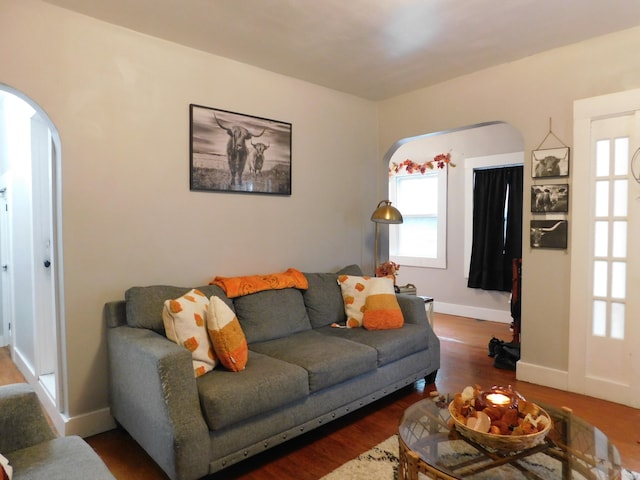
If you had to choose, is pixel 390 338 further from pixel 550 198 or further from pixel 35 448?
pixel 35 448

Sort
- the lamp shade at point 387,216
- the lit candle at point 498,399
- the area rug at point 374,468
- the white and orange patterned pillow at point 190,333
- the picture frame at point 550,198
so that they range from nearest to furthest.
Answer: the lit candle at point 498,399, the area rug at point 374,468, the white and orange patterned pillow at point 190,333, the picture frame at point 550,198, the lamp shade at point 387,216

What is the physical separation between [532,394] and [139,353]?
279 cm

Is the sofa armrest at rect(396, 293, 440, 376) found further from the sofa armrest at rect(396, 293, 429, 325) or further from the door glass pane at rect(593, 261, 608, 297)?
the door glass pane at rect(593, 261, 608, 297)

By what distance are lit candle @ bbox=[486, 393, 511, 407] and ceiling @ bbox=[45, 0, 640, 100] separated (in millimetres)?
2133

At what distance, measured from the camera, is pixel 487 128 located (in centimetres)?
525

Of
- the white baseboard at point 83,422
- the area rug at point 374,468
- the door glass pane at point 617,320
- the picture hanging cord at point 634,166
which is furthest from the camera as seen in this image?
the door glass pane at point 617,320

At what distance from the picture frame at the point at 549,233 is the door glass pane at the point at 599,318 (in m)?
0.47

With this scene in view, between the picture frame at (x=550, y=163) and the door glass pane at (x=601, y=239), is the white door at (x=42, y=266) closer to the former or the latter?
the picture frame at (x=550, y=163)

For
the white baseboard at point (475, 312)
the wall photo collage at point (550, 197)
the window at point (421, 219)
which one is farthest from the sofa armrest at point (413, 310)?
the window at point (421, 219)

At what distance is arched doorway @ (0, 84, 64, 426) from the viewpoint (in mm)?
2574

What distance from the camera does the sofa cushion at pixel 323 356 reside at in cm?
237

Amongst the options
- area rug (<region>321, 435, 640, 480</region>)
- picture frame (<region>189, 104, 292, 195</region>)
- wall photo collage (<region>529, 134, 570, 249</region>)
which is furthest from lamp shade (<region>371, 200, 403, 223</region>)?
area rug (<region>321, 435, 640, 480</region>)

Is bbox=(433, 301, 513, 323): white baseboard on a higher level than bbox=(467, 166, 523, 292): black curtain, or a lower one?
lower

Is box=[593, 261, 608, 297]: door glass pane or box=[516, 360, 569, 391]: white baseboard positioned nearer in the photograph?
box=[593, 261, 608, 297]: door glass pane
